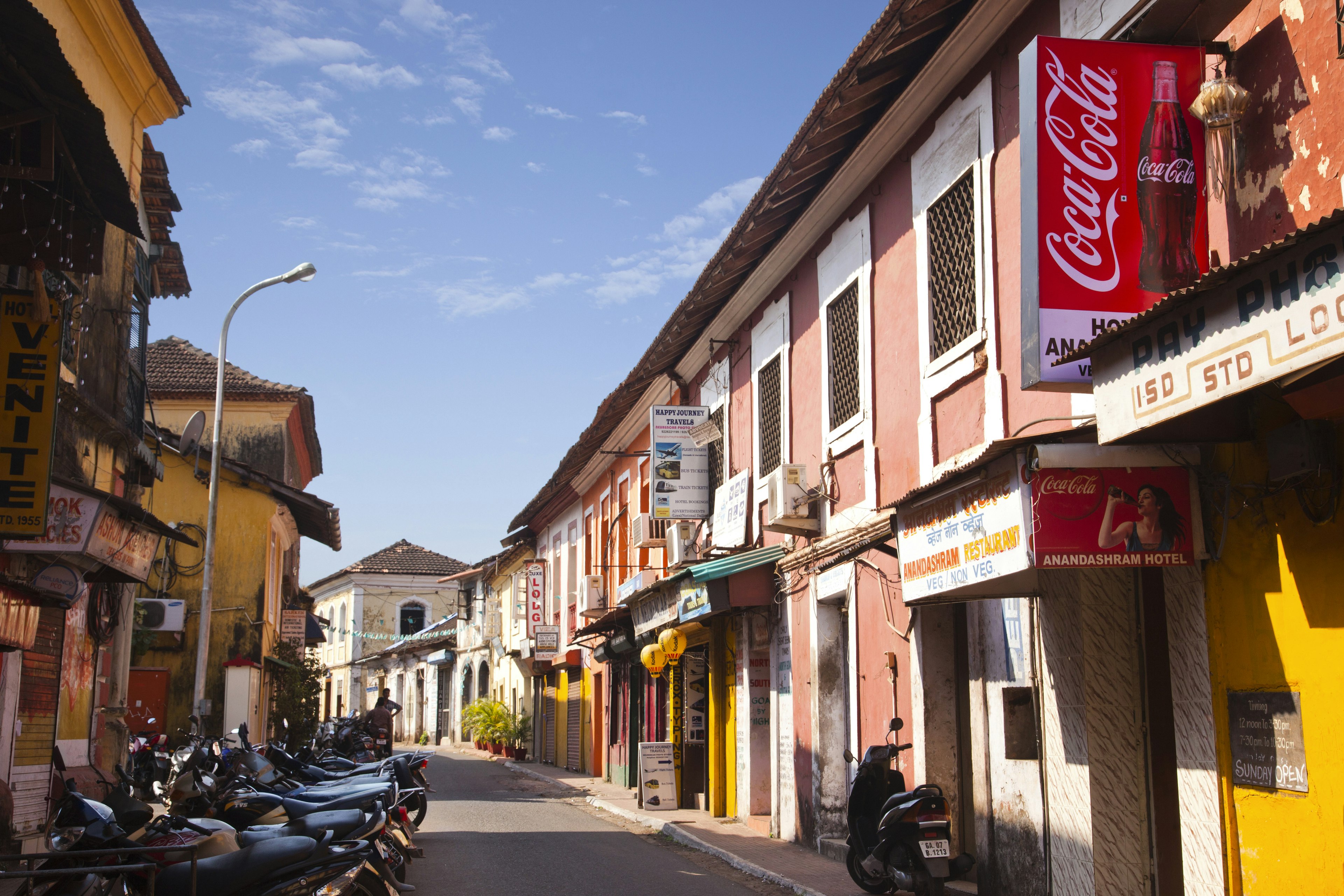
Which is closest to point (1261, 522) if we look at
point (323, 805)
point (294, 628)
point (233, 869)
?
point (233, 869)

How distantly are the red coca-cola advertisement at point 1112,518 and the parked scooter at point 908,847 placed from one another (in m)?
2.87

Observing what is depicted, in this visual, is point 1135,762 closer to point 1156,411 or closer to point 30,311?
point 1156,411

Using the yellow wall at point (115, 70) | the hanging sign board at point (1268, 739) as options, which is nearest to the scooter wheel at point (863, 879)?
the hanging sign board at point (1268, 739)

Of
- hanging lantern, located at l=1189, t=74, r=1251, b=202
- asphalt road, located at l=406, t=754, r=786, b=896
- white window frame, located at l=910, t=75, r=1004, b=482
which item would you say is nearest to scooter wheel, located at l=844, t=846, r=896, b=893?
asphalt road, located at l=406, t=754, r=786, b=896

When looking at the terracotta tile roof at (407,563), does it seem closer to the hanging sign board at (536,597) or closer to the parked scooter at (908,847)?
the hanging sign board at (536,597)

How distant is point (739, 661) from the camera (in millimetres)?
15086

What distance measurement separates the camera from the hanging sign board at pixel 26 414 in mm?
6664

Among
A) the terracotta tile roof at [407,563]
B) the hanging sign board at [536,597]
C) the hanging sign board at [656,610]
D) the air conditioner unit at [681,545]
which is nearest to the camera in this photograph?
the hanging sign board at [656,610]

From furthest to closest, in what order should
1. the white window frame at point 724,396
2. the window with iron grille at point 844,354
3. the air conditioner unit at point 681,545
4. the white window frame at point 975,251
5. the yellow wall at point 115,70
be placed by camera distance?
the air conditioner unit at point 681,545
the white window frame at point 724,396
the window with iron grille at point 844,354
the yellow wall at point 115,70
the white window frame at point 975,251

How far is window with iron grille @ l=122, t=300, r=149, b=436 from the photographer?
1398 centimetres

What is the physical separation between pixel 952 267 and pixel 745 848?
6.45 meters

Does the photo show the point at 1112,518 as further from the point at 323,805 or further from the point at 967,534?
the point at 323,805

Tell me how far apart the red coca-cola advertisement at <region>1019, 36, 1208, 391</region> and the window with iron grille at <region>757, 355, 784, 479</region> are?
7600 mm

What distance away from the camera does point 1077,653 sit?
23.4 feet
